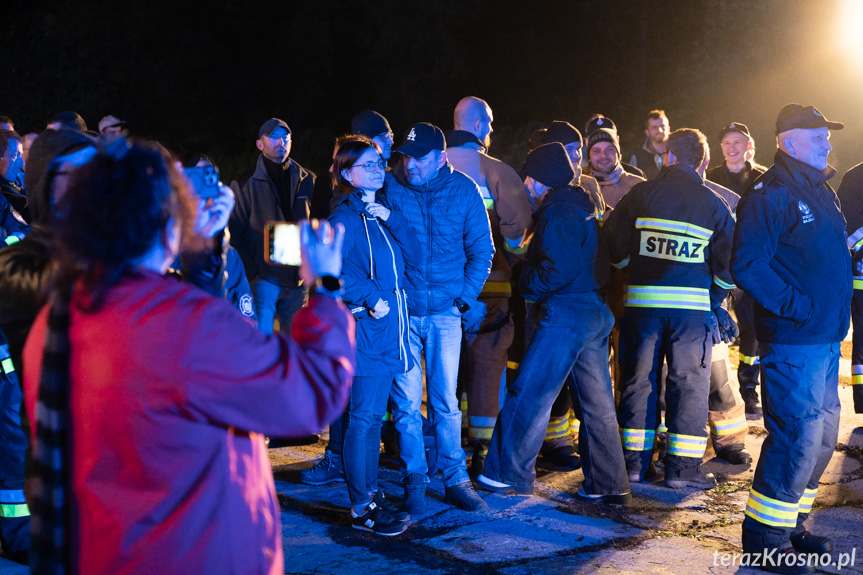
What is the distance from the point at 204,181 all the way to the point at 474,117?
14.3 feet

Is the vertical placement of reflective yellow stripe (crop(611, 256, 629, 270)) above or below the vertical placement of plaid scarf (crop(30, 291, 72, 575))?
above

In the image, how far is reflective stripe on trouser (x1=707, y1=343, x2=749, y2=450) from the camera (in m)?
5.98

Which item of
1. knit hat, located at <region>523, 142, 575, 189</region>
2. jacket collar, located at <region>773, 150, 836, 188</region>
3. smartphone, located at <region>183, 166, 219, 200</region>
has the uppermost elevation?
knit hat, located at <region>523, 142, 575, 189</region>

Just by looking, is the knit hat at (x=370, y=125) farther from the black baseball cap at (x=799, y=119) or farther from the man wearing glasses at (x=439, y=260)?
the black baseball cap at (x=799, y=119)

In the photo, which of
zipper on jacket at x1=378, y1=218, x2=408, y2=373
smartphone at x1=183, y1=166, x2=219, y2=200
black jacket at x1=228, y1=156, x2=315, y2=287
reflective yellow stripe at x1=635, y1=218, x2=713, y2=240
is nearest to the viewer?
smartphone at x1=183, y1=166, x2=219, y2=200

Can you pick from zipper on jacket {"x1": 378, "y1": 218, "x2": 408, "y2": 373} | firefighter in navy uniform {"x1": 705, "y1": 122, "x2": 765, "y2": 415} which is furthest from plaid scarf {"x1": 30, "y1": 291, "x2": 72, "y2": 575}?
firefighter in navy uniform {"x1": 705, "y1": 122, "x2": 765, "y2": 415}

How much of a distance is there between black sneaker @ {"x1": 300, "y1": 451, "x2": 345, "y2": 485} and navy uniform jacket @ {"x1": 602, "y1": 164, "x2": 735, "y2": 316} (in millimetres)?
2251

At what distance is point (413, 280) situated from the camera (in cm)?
517

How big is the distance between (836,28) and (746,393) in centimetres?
1278

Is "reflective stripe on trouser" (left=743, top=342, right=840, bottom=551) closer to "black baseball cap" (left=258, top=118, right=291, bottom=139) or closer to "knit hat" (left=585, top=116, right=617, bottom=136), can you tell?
"knit hat" (left=585, top=116, right=617, bottom=136)

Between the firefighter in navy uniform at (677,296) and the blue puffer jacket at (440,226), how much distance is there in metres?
0.98

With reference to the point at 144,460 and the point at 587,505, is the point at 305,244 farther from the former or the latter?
the point at 587,505

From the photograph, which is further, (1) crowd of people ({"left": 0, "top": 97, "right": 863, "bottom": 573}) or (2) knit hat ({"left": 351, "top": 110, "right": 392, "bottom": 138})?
(2) knit hat ({"left": 351, "top": 110, "right": 392, "bottom": 138})

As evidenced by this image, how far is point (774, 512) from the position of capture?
4.14 metres
